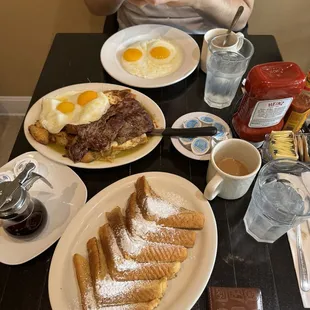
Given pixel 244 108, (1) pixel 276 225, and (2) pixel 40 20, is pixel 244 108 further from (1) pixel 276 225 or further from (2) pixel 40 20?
(2) pixel 40 20

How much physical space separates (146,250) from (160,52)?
106 centimetres

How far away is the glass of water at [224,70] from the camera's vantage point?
144 centimetres

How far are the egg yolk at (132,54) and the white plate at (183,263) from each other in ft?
2.35

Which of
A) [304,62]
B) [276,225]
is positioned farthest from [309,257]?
[304,62]

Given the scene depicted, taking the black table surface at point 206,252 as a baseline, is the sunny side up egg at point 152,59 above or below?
above

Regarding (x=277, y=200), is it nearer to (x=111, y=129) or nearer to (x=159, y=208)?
(x=159, y=208)

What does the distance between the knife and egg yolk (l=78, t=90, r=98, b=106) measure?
298mm

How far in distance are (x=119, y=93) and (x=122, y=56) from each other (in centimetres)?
33

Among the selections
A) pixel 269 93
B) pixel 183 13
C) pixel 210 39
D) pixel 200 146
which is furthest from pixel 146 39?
pixel 269 93

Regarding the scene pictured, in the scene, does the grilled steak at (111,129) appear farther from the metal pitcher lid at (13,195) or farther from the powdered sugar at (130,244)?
the powdered sugar at (130,244)

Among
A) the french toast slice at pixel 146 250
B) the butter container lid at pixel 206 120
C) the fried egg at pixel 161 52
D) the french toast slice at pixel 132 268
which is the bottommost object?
the french toast slice at pixel 132 268

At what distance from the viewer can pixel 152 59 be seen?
1681 mm

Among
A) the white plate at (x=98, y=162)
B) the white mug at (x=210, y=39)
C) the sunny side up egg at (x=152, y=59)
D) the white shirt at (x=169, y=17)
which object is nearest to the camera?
the white plate at (x=98, y=162)

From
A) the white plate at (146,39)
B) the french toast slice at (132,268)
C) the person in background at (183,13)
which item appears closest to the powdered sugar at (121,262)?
the french toast slice at (132,268)
